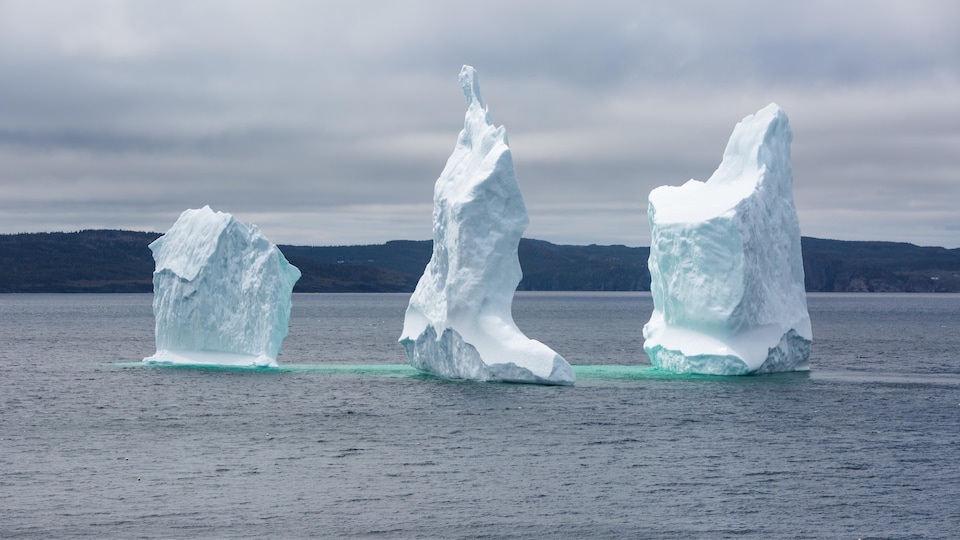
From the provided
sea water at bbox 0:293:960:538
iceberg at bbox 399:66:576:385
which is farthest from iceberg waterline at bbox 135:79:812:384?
sea water at bbox 0:293:960:538

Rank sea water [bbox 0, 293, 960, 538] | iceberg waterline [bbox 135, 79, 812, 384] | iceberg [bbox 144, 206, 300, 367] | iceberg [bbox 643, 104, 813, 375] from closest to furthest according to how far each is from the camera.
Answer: sea water [bbox 0, 293, 960, 538] < iceberg waterline [bbox 135, 79, 812, 384] < iceberg [bbox 643, 104, 813, 375] < iceberg [bbox 144, 206, 300, 367]

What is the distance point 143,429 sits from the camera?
33062 mm

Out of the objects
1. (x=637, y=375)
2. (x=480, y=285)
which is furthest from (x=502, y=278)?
(x=637, y=375)

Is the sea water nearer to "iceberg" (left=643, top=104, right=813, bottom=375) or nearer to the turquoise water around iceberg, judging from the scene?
the turquoise water around iceberg

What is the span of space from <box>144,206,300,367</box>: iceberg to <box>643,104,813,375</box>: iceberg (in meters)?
15.6

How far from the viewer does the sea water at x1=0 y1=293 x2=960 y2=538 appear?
879 inches

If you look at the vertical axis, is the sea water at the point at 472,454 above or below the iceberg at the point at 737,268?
below

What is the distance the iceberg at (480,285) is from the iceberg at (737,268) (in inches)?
275

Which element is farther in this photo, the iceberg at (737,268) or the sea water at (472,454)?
the iceberg at (737,268)

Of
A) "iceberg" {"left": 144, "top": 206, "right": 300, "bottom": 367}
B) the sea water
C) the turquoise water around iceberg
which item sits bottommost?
the sea water

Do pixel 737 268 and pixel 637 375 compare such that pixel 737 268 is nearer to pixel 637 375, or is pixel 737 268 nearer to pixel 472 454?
pixel 637 375

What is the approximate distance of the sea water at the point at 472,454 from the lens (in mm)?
22328

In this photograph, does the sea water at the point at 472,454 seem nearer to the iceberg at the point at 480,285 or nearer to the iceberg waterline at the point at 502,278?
the iceberg at the point at 480,285

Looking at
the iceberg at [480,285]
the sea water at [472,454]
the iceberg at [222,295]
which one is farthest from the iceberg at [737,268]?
the iceberg at [222,295]
